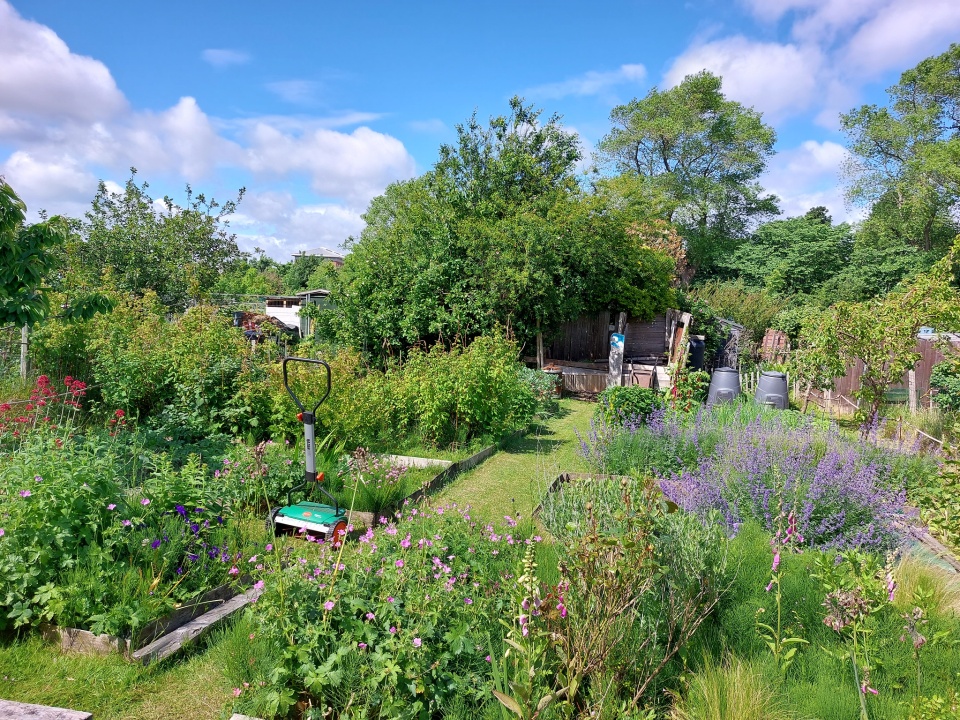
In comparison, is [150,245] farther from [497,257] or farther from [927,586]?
[927,586]

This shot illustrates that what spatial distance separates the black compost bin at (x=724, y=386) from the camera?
10133 millimetres

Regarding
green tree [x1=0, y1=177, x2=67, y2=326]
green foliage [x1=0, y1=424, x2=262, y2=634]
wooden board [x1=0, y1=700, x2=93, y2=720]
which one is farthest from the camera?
green tree [x1=0, y1=177, x2=67, y2=326]

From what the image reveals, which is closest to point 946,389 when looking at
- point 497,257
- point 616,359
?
point 616,359

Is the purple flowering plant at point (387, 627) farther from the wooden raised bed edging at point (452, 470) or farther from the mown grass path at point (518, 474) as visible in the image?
the wooden raised bed edging at point (452, 470)

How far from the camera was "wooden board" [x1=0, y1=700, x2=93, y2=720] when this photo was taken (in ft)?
8.00

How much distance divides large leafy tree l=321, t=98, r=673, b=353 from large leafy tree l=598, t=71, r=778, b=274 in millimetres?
17883

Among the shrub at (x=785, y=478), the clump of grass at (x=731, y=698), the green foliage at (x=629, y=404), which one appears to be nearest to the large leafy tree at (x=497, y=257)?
the green foliage at (x=629, y=404)

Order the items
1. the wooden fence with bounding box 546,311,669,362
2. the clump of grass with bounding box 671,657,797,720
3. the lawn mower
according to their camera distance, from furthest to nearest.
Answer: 1. the wooden fence with bounding box 546,311,669,362
2. the lawn mower
3. the clump of grass with bounding box 671,657,797,720

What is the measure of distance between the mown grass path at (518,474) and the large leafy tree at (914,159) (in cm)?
2532

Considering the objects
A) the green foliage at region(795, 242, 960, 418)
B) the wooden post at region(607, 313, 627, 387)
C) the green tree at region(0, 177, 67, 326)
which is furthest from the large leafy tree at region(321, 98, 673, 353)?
the green tree at region(0, 177, 67, 326)

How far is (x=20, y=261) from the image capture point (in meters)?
4.66

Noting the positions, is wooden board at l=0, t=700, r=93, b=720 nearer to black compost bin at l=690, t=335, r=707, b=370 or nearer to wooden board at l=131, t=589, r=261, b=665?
wooden board at l=131, t=589, r=261, b=665

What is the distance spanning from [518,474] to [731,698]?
15.3 feet

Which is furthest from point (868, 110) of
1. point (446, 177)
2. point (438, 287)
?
point (438, 287)
